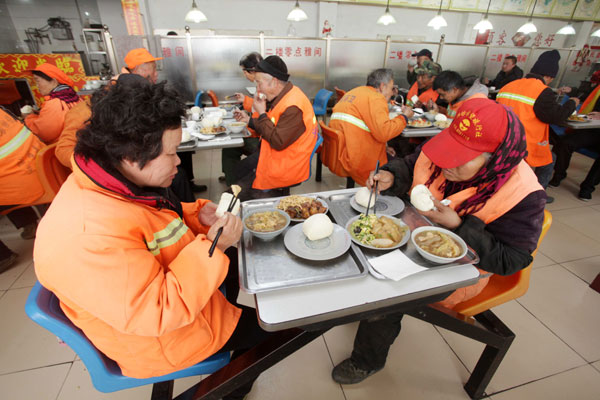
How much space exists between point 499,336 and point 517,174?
0.78 metres

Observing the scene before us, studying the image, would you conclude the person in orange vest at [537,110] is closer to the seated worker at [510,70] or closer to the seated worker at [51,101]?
the seated worker at [510,70]

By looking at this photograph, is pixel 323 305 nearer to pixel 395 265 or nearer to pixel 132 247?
pixel 395 265

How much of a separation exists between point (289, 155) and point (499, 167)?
1658mm

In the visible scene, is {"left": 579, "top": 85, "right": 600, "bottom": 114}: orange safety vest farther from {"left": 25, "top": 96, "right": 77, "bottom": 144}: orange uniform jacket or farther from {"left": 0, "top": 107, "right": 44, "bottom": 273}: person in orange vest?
{"left": 0, "top": 107, "right": 44, "bottom": 273}: person in orange vest

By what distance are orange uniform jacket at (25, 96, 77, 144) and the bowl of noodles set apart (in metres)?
2.45

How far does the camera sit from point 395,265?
3.43 ft

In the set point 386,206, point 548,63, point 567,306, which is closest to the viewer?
point 386,206

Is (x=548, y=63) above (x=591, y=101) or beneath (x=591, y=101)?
above

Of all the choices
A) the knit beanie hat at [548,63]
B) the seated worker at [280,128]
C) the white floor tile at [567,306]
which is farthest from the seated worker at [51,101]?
the knit beanie hat at [548,63]

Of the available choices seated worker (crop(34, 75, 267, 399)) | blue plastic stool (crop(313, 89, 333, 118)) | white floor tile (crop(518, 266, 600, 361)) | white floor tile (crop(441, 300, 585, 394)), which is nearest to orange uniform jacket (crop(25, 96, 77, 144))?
seated worker (crop(34, 75, 267, 399))

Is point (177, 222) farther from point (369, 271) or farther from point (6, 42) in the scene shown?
point (6, 42)

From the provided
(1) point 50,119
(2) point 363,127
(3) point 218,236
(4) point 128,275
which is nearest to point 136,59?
(1) point 50,119

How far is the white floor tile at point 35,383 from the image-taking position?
154 centimetres

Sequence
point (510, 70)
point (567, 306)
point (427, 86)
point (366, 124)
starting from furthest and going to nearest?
1. point (510, 70)
2. point (427, 86)
3. point (366, 124)
4. point (567, 306)
